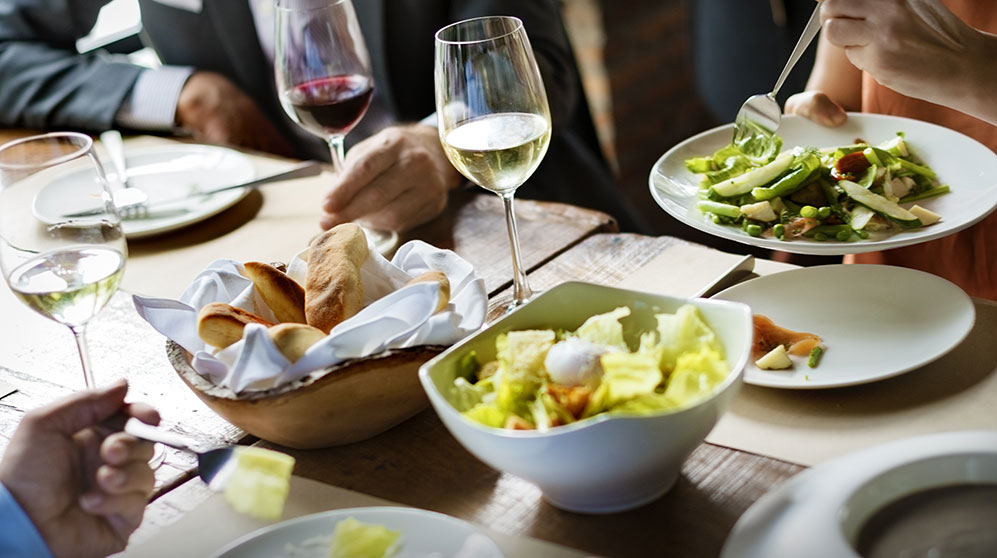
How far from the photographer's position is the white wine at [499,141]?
0.89 metres

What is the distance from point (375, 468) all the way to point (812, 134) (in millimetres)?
703

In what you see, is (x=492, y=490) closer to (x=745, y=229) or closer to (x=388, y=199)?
(x=745, y=229)

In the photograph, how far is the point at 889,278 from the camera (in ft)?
2.93

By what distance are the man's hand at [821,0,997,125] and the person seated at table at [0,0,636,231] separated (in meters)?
0.62

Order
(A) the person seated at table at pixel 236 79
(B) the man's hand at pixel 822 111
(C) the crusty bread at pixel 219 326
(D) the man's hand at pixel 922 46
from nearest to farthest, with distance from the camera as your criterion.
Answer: (C) the crusty bread at pixel 219 326 → (D) the man's hand at pixel 922 46 → (B) the man's hand at pixel 822 111 → (A) the person seated at table at pixel 236 79

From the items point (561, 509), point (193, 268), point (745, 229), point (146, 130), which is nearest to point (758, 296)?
point (745, 229)

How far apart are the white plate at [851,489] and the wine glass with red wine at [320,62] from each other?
0.79 meters

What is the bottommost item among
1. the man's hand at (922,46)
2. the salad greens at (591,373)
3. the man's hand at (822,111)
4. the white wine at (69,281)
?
the man's hand at (822,111)

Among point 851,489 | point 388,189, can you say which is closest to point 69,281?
point 388,189

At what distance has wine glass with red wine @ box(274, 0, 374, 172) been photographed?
1195 millimetres

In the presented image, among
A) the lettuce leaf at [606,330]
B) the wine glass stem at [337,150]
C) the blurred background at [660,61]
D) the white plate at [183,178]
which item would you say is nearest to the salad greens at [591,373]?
the lettuce leaf at [606,330]

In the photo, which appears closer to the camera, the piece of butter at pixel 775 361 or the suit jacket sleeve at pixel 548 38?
the piece of butter at pixel 775 361

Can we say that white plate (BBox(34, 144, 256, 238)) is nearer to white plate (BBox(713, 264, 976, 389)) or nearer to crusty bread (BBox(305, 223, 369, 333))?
crusty bread (BBox(305, 223, 369, 333))

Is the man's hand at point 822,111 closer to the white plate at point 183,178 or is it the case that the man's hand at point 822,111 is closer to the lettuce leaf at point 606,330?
the lettuce leaf at point 606,330
